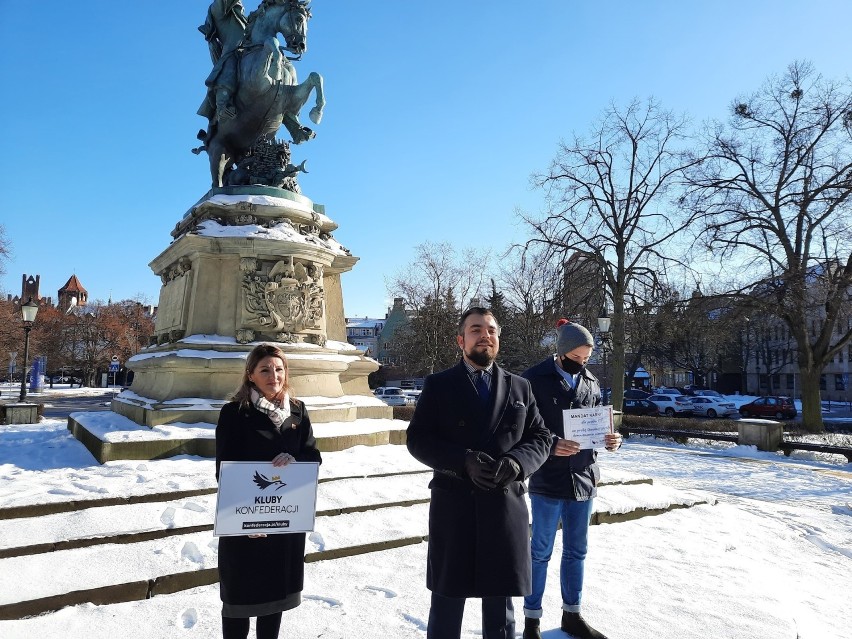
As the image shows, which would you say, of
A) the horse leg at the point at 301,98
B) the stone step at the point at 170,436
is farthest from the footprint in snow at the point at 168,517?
the horse leg at the point at 301,98

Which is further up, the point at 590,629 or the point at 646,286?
the point at 646,286

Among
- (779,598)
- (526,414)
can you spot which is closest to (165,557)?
(526,414)

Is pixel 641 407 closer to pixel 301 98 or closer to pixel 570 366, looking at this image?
pixel 301 98

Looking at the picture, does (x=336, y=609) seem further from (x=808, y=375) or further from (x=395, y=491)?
(x=808, y=375)

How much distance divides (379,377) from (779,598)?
51.5m

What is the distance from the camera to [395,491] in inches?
236

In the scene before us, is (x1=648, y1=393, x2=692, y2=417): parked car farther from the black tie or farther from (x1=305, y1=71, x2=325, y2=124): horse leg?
the black tie

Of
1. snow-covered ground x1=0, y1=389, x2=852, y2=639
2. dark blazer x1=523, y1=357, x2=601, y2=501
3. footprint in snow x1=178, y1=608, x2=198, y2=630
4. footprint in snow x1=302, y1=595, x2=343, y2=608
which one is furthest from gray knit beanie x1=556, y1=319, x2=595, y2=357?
footprint in snow x1=178, y1=608, x2=198, y2=630

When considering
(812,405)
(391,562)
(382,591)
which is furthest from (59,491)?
(812,405)

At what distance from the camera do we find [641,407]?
36156 millimetres

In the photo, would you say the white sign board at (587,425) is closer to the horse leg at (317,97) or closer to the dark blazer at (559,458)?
the dark blazer at (559,458)

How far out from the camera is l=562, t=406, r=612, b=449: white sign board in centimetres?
363

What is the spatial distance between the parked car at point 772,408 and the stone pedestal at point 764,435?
68.1 feet

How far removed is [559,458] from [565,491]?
0.68 ft
